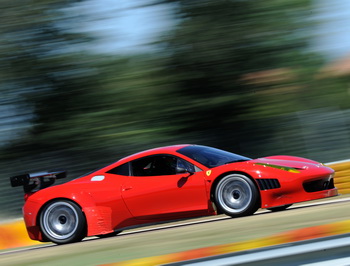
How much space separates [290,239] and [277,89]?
964cm

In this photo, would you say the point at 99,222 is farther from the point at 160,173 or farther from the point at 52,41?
the point at 52,41

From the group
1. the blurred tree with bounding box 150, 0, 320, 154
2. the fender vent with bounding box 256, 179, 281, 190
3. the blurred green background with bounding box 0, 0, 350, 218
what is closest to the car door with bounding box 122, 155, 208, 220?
the fender vent with bounding box 256, 179, 281, 190

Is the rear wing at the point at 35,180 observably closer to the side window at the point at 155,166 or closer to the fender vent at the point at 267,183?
the side window at the point at 155,166

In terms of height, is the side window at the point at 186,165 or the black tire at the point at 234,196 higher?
the side window at the point at 186,165

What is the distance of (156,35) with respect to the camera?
1411cm

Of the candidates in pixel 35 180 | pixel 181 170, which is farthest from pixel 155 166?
pixel 35 180

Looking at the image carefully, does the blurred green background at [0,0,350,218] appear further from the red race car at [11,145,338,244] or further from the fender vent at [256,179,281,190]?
the fender vent at [256,179,281,190]

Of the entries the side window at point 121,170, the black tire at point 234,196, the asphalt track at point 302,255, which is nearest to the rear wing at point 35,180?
the side window at point 121,170

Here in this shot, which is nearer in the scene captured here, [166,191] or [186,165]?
[166,191]

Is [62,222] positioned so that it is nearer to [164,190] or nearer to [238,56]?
[164,190]

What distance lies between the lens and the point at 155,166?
26.0ft

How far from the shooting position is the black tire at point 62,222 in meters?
7.97

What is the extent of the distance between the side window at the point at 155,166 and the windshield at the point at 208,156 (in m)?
0.21

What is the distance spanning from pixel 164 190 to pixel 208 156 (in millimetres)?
846
